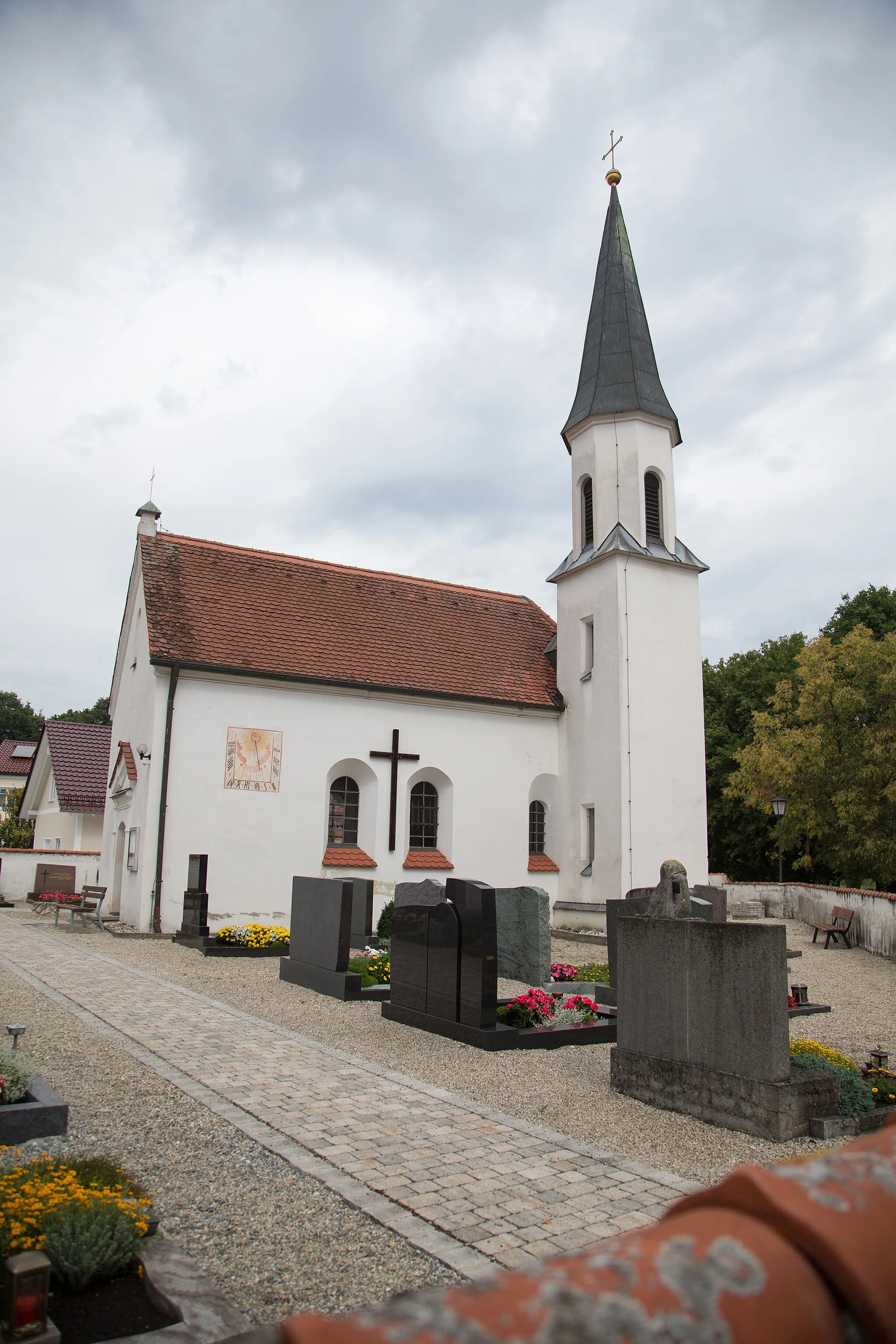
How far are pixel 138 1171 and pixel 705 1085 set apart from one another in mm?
3980

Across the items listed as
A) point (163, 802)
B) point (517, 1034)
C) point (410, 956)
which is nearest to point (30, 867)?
point (163, 802)

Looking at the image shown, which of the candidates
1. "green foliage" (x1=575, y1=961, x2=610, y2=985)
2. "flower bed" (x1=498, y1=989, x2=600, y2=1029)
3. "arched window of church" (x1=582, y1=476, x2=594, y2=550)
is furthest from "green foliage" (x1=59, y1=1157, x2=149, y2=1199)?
"arched window of church" (x1=582, y1=476, x2=594, y2=550)

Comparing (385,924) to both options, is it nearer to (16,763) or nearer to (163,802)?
(163,802)

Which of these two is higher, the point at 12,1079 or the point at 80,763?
the point at 80,763

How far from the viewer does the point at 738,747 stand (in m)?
40.8

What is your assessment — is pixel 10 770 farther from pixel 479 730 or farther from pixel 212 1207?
pixel 212 1207

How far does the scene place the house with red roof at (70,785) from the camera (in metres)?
33.3

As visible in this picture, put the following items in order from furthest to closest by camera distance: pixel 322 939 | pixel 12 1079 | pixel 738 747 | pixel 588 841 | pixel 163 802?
pixel 738 747, pixel 588 841, pixel 163 802, pixel 322 939, pixel 12 1079

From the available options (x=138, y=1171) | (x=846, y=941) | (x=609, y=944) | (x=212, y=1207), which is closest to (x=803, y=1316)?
(x=212, y=1207)

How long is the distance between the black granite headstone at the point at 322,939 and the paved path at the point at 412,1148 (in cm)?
243

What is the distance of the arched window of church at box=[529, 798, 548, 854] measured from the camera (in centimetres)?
2555

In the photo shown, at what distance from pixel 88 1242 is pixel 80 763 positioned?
Answer: 33159mm

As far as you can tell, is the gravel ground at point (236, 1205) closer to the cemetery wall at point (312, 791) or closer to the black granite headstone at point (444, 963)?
the black granite headstone at point (444, 963)

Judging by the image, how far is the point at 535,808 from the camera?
25.8 m
